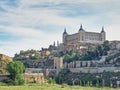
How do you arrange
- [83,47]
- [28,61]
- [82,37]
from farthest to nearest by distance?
[82,37], [83,47], [28,61]

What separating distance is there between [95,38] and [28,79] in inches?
2889

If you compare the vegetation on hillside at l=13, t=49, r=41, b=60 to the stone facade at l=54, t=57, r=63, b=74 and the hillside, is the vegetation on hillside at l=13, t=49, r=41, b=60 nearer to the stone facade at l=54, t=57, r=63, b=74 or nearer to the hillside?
the stone facade at l=54, t=57, r=63, b=74

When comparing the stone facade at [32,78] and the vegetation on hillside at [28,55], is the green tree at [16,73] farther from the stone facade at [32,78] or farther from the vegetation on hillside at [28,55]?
the vegetation on hillside at [28,55]

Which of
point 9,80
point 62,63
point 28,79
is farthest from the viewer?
point 62,63

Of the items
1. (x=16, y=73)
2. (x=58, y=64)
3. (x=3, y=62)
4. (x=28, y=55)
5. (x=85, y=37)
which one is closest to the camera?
(x=16, y=73)

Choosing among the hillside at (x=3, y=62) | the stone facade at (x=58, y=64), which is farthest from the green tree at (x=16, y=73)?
the stone facade at (x=58, y=64)

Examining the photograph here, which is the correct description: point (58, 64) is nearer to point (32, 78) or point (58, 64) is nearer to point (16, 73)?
point (32, 78)

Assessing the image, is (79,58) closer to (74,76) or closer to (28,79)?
(74,76)

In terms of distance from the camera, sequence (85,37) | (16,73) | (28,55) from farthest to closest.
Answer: (85,37)
(28,55)
(16,73)

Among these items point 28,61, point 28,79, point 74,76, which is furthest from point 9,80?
point 28,61

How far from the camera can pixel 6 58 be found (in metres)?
67.1

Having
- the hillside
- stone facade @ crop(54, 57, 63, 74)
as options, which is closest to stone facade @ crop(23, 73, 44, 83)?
the hillside

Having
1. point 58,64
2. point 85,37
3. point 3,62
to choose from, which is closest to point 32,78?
point 3,62

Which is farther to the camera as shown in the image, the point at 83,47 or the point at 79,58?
the point at 83,47
